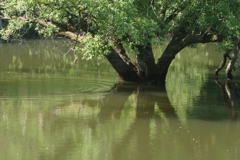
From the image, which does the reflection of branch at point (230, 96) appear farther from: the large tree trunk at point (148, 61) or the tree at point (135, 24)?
the large tree trunk at point (148, 61)

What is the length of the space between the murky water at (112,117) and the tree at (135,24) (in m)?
1.14

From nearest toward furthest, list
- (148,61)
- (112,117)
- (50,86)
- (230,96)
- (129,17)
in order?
(112,117), (129,17), (50,86), (230,96), (148,61)

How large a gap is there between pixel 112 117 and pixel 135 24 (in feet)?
10.0

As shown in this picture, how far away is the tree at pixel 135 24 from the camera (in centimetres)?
1318

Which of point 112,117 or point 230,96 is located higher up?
point 230,96

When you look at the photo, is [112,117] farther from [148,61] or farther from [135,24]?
[148,61]

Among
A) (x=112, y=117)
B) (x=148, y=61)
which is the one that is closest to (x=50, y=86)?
(x=148, y=61)

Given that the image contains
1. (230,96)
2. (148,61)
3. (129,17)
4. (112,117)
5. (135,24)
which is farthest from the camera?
(148,61)

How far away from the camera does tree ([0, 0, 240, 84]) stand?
1318cm

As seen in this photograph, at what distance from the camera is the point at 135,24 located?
13.5m

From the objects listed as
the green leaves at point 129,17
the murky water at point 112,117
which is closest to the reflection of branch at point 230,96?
the murky water at point 112,117

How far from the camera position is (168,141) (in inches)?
377

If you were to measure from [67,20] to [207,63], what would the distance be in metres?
14.1

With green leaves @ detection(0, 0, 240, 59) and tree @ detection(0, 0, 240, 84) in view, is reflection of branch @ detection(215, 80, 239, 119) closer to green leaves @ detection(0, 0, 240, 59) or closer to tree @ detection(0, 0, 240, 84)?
tree @ detection(0, 0, 240, 84)
